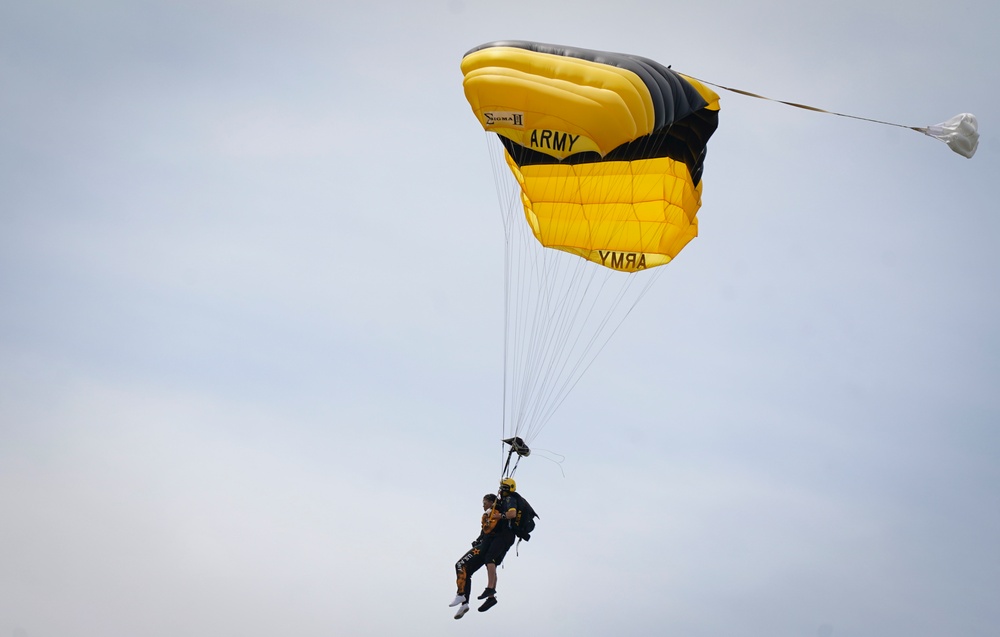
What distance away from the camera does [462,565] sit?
58.0 ft

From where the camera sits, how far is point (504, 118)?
18.3 metres

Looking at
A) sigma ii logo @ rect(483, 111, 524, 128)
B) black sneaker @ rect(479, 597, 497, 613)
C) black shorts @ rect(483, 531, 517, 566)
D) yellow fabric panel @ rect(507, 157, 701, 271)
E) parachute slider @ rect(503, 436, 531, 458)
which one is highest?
sigma ii logo @ rect(483, 111, 524, 128)

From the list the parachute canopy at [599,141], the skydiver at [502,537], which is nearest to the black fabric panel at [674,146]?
the parachute canopy at [599,141]

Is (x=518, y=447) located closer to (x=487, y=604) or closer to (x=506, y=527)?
(x=506, y=527)

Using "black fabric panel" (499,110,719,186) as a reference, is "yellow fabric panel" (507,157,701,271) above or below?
below

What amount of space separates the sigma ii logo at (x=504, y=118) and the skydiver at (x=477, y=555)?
5.71 m

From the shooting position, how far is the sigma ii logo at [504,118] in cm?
1813

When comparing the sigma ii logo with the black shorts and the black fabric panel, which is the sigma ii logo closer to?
the black fabric panel

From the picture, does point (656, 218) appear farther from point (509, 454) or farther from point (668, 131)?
point (509, 454)

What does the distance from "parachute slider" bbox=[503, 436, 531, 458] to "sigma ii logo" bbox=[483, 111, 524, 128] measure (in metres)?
4.86

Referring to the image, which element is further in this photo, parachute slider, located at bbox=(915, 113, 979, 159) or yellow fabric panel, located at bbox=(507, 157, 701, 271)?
yellow fabric panel, located at bbox=(507, 157, 701, 271)

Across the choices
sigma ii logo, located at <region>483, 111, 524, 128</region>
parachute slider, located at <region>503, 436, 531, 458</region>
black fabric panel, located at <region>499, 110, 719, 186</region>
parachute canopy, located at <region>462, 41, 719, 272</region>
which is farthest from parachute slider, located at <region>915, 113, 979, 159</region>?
parachute slider, located at <region>503, 436, 531, 458</region>

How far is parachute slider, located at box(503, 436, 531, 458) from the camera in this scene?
1801 cm

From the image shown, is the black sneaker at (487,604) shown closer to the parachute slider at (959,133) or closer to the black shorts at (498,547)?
the black shorts at (498,547)
